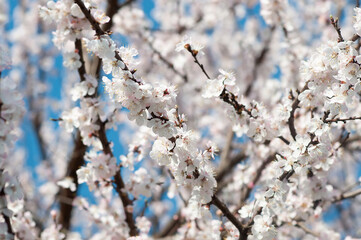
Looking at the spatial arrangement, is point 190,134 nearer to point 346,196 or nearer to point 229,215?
point 229,215

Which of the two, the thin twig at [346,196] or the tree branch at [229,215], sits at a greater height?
the tree branch at [229,215]

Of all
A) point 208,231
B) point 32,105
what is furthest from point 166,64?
point 32,105

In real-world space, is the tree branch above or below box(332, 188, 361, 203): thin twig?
above

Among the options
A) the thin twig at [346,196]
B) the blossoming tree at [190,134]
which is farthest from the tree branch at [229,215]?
the thin twig at [346,196]

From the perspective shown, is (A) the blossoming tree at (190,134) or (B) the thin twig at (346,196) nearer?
(A) the blossoming tree at (190,134)

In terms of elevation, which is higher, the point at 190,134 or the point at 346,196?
the point at 190,134

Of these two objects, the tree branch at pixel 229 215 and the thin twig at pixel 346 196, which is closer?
the tree branch at pixel 229 215

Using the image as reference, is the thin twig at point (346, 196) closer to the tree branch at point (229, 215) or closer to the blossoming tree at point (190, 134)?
the blossoming tree at point (190, 134)

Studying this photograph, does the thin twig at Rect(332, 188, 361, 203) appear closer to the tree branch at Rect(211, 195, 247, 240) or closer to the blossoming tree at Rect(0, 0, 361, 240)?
the blossoming tree at Rect(0, 0, 361, 240)

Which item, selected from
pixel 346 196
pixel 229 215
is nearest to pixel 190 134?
pixel 229 215

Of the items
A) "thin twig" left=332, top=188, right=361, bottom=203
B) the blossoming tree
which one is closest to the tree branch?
the blossoming tree

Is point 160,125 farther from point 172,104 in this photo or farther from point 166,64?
point 166,64
